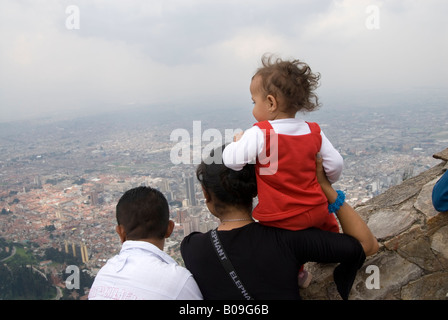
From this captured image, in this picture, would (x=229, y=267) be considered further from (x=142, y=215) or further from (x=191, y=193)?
(x=191, y=193)

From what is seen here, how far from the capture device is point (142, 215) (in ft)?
5.69

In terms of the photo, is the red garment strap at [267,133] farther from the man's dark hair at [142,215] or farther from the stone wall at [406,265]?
the stone wall at [406,265]

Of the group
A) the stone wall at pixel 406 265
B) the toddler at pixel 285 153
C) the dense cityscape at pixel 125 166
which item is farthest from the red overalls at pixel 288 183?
the dense cityscape at pixel 125 166

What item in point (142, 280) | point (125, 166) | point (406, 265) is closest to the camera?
point (142, 280)

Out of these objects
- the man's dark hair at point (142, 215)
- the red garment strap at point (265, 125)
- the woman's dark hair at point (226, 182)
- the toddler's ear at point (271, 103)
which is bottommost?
the man's dark hair at point (142, 215)

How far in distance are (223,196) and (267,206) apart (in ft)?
0.80

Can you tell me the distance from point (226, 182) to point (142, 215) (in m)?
0.49

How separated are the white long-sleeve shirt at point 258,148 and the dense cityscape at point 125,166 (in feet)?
3.07

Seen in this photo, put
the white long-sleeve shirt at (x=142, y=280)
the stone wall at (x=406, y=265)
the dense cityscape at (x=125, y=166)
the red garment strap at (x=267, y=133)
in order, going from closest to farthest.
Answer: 1. the white long-sleeve shirt at (x=142, y=280)
2. the red garment strap at (x=267, y=133)
3. the stone wall at (x=406, y=265)
4. the dense cityscape at (x=125, y=166)

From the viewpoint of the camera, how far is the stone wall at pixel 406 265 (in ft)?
6.38

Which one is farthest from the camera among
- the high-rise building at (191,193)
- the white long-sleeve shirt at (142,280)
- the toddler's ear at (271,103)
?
the high-rise building at (191,193)

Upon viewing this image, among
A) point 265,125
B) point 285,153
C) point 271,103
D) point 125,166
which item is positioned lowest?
point 125,166

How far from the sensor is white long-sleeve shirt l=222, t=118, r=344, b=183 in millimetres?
1563

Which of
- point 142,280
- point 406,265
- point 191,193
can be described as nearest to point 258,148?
point 142,280
